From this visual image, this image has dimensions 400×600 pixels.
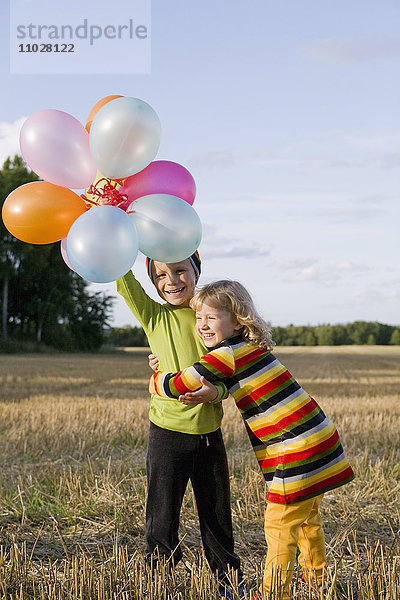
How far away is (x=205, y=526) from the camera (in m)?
3.20

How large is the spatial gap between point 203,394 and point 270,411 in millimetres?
343

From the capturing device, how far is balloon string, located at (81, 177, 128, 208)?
3.21m

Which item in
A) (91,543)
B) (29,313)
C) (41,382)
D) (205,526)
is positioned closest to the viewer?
(205,526)

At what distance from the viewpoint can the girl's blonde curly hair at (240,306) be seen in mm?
2934

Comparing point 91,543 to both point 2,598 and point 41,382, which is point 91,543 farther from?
point 41,382

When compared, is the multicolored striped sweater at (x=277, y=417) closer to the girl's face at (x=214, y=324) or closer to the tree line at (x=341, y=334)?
the girl's face at (x=214, y=324)

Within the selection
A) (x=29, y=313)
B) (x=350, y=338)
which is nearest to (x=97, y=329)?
(x=29, y=313)

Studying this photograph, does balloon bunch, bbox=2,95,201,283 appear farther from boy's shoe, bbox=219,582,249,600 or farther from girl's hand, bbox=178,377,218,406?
boy's shoe, bbox=219,582,249,600

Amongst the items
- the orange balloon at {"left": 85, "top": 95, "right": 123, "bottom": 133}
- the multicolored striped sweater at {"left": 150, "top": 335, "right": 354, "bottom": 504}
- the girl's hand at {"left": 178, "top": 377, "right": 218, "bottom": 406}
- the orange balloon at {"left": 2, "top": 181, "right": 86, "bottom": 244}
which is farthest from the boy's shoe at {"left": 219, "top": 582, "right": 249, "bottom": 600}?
the orange balloon at {"left": 85, "top": 95, "right": 123, "bottom": 133}

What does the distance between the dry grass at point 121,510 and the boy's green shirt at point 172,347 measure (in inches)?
27.3

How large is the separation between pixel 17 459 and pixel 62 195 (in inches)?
150

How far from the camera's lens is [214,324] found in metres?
2.96

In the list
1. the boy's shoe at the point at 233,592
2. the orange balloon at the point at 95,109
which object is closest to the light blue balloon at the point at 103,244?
the orange balloon at the point at 95,109

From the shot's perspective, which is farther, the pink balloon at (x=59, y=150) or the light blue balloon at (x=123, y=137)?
the pink balloon at (x=59, y=150)
